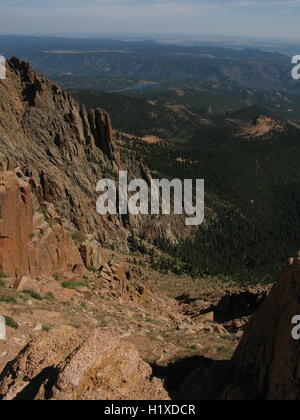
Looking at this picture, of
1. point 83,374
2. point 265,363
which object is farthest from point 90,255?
point 265,363

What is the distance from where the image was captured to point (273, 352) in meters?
10.4

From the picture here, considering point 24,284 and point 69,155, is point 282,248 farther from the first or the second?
point 24,284

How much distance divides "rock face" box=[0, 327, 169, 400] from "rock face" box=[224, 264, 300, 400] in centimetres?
232

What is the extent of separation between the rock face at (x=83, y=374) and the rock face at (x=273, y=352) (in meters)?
2.32

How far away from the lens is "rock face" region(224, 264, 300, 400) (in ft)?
31.5

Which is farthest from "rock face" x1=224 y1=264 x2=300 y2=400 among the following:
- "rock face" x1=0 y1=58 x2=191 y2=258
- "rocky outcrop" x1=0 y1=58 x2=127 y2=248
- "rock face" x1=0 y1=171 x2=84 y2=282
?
"rocky outcrop" x1=0 y1=58 x2=127 y2=248

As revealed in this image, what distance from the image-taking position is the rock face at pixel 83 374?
33.1 feet

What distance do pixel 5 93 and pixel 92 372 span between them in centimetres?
5626

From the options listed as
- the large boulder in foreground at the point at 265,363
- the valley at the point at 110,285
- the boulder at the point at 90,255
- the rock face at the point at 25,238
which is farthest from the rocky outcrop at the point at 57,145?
the large boulder in foreground at the point at 265,363

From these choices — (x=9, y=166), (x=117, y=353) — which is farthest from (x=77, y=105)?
(x=117, y=353)

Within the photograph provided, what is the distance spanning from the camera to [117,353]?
11.2m

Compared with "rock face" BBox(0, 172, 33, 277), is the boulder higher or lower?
lower

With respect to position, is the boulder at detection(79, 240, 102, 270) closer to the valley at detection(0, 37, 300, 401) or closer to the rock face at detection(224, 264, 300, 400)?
the valley at detection(0, 37, 300, 401)

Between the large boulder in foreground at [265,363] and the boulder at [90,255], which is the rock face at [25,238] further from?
the large boulder in foreground at [265,363]
